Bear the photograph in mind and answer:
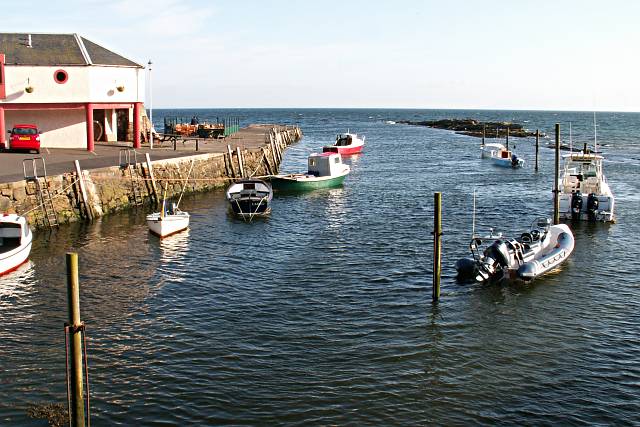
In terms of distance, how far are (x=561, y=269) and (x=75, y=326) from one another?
19.7 meters

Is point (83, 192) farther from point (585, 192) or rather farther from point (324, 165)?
point (585, 192)

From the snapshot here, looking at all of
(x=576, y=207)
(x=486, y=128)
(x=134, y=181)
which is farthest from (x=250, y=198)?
(x=486, y=128)

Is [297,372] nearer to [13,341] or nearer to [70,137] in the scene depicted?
[13,341]

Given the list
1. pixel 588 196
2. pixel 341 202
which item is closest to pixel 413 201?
pixel 341 202

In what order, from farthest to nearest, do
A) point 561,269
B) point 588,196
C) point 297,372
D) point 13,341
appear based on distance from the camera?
1. point 588,196
2. point 561,269
3. point 13,341
4. point 297,372

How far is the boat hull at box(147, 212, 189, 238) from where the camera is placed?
1211 inches

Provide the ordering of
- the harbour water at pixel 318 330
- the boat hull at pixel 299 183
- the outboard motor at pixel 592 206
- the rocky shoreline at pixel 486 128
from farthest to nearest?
the rocky shoreline at pixel 486 128, the boat hull at pixel 299 183, the outboard motor at pixel 592 206, the harbour water at pixel 318 330

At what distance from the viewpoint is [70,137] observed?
4747 cm

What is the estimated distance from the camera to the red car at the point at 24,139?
41406 millimetres

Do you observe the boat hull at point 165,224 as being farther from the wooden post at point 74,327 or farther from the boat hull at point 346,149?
the boat hull at point 346,149

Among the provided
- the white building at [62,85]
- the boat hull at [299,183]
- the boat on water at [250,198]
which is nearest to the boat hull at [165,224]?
the boat on water at [250,198]

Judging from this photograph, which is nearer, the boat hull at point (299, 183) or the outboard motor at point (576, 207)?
the outboard motor at point (576, 207)

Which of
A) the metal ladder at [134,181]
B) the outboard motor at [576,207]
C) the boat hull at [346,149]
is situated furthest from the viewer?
the boat hull at [346,149]

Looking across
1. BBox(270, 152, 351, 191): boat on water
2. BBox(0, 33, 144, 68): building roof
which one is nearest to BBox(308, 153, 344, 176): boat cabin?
BBox(270, 152, 351, 191): boat on water
